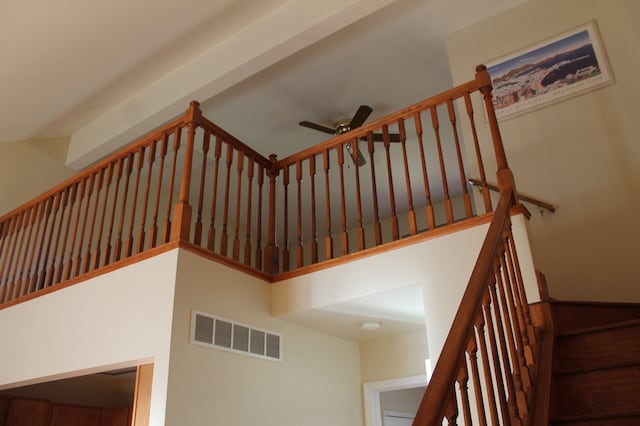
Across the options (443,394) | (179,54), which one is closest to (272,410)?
(443,394)

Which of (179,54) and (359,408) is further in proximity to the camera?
(179,54)

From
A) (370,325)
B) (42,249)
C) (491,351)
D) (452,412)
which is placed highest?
(42,249)

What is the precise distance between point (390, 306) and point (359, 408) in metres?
1.27

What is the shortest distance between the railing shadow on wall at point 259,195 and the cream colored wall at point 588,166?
39 centimetres

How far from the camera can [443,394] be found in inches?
56.3

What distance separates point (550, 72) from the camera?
416cm

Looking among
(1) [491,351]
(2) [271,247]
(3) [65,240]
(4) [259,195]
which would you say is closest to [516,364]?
(1) [491,351]

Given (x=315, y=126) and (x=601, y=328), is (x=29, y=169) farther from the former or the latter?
(x=601, y=328)

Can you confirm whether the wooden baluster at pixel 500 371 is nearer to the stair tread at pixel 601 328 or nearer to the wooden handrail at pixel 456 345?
the wooden handrail at pixel 456 345

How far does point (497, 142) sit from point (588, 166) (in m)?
1.28

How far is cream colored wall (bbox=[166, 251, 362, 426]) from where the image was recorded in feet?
9.30

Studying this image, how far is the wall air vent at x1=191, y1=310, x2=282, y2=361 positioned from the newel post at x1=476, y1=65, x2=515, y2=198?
1.74m

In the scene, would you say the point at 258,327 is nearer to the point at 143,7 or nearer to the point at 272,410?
the point at 272,410

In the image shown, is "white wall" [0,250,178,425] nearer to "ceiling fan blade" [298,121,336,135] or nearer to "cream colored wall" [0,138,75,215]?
"cream colored wall" [0,138,75,215]
